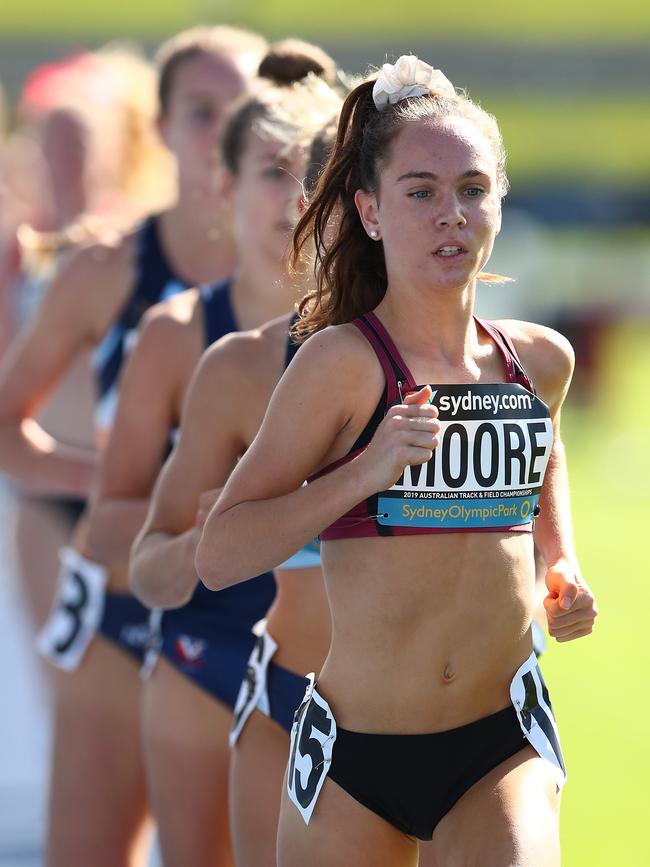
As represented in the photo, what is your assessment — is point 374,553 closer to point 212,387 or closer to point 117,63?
point 212,387

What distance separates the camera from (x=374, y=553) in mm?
2234

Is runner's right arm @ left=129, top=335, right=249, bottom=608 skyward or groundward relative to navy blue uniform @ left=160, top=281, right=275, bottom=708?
skyward

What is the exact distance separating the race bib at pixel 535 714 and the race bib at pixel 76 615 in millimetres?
1536

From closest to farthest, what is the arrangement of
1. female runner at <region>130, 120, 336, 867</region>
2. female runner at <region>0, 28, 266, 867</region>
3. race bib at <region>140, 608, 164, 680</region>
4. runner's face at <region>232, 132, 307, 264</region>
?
1. female runner at <region>130, 120, 336, 867</region>
2. runner's face at <region>232, 132, 307, 264</region>
3. race bib at <region>140, 608, 164, 680</region>
4. female runner at <region>0, 28, 266, 867</region>

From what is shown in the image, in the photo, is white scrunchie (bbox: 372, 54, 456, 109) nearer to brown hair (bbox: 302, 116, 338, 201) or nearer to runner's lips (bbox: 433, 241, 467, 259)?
runner's lips (bbox: 433, 241, 467, 259)

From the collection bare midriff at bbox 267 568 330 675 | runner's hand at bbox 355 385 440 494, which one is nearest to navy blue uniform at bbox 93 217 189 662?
bare midriff at bbox 267 568 330 675

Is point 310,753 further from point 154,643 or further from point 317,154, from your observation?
point 317,154

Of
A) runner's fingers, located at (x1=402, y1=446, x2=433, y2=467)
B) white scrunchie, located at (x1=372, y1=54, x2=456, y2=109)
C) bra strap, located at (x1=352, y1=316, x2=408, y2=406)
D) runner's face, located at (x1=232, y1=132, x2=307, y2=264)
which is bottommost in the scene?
runner's fingers, located at (x1=402, y1=446, x2=433, y2=467)

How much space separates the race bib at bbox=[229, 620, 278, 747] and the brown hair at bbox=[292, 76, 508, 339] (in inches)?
23.4

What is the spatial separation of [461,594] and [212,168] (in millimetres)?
2002

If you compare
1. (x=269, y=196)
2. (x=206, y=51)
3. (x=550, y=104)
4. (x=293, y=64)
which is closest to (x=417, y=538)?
(x=269, y=196)

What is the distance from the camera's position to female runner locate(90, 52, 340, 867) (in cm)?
307

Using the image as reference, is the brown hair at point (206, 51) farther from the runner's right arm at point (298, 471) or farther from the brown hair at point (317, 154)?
the runner's right arm at point (298, 471)

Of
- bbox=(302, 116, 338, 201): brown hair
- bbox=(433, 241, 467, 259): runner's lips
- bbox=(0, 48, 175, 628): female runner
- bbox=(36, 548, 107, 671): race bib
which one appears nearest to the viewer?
bbox=(433, 241, 467, 259): runner's lips
